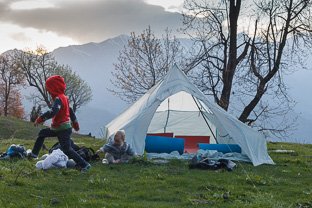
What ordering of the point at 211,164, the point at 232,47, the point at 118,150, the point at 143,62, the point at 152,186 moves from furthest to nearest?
the point at 143,62 < the point at 232,47 < the point at 118,150 < the point at 211,164 < the point at 152,186

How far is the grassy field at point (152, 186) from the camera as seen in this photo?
692 centimetres

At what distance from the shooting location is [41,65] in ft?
180

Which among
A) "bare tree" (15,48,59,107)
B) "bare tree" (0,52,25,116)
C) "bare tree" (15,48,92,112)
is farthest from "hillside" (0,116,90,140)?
"bare tree" (0,52,25,116)

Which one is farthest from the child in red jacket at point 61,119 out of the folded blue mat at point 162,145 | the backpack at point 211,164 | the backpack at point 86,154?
the folded blue mat at point 162,145

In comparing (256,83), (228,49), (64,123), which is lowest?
(64,123)

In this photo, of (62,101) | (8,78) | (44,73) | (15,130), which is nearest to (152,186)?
(62,101)

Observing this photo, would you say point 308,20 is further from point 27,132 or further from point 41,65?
point 41,65

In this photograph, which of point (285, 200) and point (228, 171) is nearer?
point (285, 200)

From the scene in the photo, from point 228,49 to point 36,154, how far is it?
49.8ft

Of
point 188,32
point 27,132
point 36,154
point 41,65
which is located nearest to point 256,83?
point 188,32

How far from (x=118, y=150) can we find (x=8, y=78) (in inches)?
1934

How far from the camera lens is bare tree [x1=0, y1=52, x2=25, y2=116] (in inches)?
2189

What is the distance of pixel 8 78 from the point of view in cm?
5709

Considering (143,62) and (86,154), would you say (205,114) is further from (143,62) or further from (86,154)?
(143,62)
